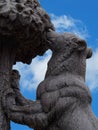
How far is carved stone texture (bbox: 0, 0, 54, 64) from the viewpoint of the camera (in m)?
3.79

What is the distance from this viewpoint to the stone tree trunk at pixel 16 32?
3.80 meters

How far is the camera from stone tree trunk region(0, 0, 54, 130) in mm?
3805

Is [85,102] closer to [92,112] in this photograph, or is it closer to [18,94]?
[92,112]

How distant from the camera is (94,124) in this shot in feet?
12.4

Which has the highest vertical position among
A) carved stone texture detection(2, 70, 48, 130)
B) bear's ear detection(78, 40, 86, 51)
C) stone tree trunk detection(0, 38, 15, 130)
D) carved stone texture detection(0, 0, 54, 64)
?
carved stone texture detection(0, 0, 54, 64)

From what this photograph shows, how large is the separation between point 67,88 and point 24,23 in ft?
2.35

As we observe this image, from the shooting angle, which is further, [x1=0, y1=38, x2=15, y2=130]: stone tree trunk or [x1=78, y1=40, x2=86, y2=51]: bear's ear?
[x1=78, y1=40, x2=86, y2=51]: bear's ear

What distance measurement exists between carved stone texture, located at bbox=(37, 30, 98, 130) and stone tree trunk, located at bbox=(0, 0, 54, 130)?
193 millimetres

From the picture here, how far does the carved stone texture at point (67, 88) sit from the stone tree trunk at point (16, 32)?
193 mm

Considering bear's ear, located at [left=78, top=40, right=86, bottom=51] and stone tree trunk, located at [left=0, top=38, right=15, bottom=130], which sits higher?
bear's ear, located at [left=78, top=40, right=86, bottom=51]

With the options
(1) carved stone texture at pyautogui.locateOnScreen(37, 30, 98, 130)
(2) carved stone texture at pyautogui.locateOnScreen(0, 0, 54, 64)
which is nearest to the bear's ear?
(1) carved stone texture at pyautogui.locateOnScreen(37, 30, 98, 130)

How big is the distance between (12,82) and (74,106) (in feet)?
2.25

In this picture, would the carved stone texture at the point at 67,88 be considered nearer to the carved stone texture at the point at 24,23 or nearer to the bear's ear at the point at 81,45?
the bear's ear at the point at 81,45

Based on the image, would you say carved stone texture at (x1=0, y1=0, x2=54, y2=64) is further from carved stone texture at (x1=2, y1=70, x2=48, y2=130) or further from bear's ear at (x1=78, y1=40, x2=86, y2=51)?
carved stone texture at (x1=2, y1=70, x2=48, y2=130)
